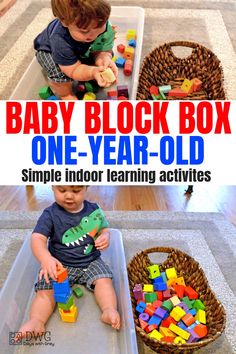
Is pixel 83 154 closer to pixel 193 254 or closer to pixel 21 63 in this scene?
pixel 193 254

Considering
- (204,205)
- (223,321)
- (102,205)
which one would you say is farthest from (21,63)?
(223,321)

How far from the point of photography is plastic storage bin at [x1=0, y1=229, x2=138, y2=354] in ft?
3.03

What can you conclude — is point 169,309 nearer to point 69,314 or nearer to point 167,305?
point 167,305

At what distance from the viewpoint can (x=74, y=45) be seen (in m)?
1.19

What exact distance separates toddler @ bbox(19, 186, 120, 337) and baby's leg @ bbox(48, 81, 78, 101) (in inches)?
15.6

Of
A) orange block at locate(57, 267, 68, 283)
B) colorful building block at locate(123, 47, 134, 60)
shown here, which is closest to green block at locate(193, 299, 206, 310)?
orange block at locate(57, 267, 68, 283)

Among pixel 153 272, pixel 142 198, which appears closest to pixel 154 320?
pixel 153 272

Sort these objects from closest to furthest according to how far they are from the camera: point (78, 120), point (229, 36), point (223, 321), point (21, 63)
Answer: point (223, 321)
point (78, 120)
point (21, 63)
point (229, 36)

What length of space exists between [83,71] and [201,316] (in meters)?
0.72

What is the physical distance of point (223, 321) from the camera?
0.90 metres

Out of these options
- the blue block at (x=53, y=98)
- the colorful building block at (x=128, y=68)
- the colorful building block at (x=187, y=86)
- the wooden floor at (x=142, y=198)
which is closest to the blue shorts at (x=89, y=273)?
the wooden floor at (x=142, y=198)

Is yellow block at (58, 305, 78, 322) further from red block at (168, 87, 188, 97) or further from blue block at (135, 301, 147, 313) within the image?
red block at (168, 87, 188, 97)

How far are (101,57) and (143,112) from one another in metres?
0.24

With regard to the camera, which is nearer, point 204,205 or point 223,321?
point 223,321
